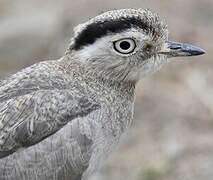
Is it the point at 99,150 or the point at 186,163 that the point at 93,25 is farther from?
the point at 186,163

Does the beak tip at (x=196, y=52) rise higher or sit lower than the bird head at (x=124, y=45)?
lower

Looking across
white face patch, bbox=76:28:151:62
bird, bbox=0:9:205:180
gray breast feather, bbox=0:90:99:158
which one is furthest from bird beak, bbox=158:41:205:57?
gray breast feather, bbox=0:90:99:158

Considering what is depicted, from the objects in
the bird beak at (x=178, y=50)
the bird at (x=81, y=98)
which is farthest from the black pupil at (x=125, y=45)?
the bird beak at (x=178, y=50)

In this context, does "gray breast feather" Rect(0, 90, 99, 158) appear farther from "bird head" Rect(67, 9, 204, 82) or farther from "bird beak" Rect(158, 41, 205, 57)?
"bird beak" Rect(158, 41, 205, 57)

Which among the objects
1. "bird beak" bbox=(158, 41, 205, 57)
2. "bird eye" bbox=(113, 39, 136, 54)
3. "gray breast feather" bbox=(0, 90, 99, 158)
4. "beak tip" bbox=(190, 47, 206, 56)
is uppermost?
"bird eye" bbox=(113, 39, 136, 54)

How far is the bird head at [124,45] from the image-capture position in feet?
21.6

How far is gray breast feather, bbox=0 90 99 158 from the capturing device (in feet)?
20.7

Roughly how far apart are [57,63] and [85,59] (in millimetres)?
239

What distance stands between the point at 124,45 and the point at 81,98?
1.63ft

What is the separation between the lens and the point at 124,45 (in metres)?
6.74

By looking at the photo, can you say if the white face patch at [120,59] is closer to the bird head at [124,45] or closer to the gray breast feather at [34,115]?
the bird head at [124,45]

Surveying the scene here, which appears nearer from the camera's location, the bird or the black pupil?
the bird

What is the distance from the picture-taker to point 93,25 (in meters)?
6.57

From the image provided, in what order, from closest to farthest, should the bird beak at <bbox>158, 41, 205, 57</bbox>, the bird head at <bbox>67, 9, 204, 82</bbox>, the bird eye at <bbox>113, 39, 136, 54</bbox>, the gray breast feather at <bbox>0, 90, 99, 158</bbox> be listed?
the gray breast feather at <bbox>0, 90, 99, 158</bbox>
the bird head at <bbox>67, 9, 204, 82</bbox>
the bird eye at <bbox>113, 39, 136, 54</bbox>
the bird beak at <bbox>158, 41, 205, 57</bbox>
